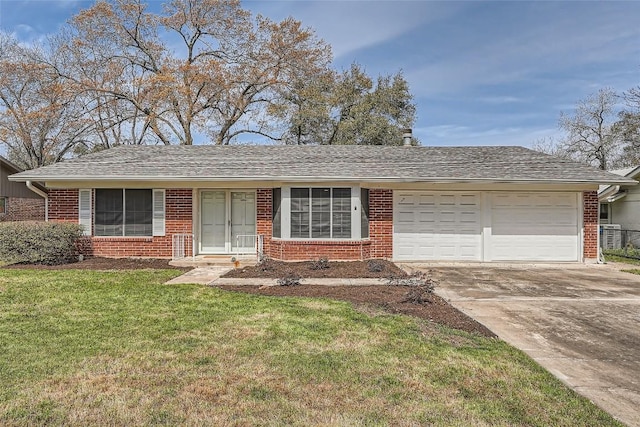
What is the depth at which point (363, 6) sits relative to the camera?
12727 mm

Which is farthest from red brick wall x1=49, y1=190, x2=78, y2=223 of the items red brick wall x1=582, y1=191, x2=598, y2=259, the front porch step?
red brick wall x1=582, y1=191, x2=598, y2=259

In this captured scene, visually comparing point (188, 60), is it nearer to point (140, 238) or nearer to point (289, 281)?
point (140, 238)

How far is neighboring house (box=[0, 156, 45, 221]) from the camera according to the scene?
62.0 ft

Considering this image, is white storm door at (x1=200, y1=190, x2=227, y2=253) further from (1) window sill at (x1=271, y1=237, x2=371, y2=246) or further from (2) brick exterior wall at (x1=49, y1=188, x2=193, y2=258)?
(1) window sill at (x1=271, y1=237, x2=371, y2=246)

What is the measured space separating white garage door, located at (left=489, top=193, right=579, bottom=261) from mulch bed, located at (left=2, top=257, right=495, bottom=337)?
4.06 m

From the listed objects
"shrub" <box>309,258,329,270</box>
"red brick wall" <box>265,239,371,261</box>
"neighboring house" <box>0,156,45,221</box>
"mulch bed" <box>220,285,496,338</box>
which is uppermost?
"neighboring house" <box>0,156,45,221</box>

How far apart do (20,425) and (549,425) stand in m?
3.77

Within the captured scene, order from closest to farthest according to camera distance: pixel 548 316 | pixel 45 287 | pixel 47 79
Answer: pixel 548 316, pixel 45 287, pixel 47 79

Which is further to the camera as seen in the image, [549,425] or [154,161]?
[154,161]

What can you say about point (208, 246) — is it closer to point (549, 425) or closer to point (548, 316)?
point (548, 316)

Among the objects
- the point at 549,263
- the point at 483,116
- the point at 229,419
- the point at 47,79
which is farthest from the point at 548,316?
the point at 47,79

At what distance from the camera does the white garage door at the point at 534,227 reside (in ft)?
39.1

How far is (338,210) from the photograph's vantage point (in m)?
11.4

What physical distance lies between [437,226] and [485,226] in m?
1.42
